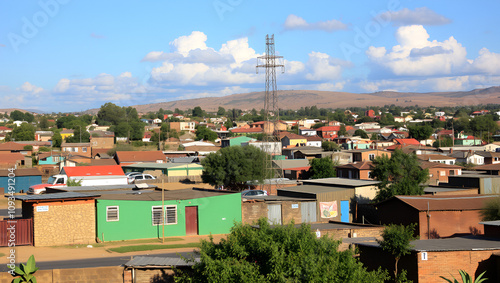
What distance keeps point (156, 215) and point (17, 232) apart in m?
6.68

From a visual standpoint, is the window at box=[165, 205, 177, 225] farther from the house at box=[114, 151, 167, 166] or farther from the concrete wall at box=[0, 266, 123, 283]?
the house at box=[114, 151, 167, 166]

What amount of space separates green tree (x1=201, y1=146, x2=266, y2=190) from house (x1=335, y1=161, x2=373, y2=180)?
1175 cm

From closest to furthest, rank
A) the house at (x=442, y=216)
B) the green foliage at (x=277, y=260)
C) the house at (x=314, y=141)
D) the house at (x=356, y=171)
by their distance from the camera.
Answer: the green foliage at (x=277, y=260)
the house at (x=442, y=216)
the house at (x=356, y=171)
the house at (x=314, y=141)

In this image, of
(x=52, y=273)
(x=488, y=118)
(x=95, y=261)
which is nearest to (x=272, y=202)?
(x=95, y=261)

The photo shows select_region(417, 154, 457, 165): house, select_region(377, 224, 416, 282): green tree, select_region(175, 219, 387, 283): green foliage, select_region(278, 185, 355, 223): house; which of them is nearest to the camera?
select_region(175, 219, 387, 283): green foliage

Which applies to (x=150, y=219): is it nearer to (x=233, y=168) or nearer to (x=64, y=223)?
(x=64, y=223)

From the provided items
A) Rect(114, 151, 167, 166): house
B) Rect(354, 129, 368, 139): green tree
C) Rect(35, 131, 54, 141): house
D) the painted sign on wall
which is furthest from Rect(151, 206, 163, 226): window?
Rect(354, 129, 368, 139): green tree

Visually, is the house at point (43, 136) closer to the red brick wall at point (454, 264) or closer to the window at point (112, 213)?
the window at point (112, 213)

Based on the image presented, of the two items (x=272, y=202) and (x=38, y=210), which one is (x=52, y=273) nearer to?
(x=38, y=210)

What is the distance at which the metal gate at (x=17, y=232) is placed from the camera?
23.1m

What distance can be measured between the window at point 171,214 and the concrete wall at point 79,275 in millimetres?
11864

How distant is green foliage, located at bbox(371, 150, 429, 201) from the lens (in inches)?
1389

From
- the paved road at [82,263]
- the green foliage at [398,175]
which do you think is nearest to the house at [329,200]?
the green foliage at [398,175]

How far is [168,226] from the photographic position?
26.7m
